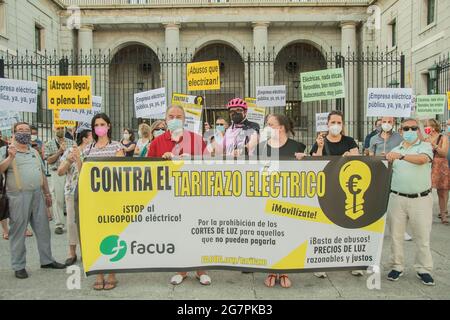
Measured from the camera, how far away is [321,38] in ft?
97.7

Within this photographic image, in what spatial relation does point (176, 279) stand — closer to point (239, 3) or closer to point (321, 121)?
point (321, 121)

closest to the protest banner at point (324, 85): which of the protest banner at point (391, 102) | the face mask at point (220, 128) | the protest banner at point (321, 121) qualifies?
the protest banner at point (391, 102)

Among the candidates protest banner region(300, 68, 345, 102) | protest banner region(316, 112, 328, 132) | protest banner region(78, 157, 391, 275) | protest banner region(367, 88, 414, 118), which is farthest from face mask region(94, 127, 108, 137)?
protest banner region(316, 112, 328, 132)

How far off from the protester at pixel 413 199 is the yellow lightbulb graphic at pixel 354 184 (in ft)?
1.15

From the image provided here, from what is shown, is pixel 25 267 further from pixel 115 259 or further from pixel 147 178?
pixel 147 178

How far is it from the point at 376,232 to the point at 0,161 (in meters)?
4.61

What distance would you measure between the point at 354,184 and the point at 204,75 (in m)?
6.08

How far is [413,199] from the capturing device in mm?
5125

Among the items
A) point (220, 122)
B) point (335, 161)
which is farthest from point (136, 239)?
point (220, 122)

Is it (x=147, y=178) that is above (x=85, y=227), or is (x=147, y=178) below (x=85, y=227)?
above

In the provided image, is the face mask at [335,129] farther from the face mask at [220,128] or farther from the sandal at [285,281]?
the face mask at [220,128]

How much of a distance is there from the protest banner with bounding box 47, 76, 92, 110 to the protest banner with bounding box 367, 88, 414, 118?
447 cm

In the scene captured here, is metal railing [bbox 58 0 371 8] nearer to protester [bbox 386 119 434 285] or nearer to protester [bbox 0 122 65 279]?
protester [bbox 0 122 65 279]

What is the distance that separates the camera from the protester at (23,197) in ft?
18.0
